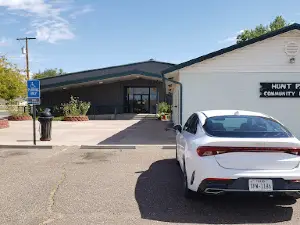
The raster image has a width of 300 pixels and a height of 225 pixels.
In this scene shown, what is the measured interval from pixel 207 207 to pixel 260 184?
3.12 ft

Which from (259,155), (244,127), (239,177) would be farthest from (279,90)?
(239,177)

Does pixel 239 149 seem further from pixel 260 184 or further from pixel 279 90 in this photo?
pixel 279 90

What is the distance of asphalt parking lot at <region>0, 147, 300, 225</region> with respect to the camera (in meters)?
4.64

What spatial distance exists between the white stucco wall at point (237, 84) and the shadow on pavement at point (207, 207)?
25.3 ft

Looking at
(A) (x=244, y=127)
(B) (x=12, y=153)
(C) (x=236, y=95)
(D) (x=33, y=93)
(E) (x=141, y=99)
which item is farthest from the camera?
(E) (x=141, y=99)

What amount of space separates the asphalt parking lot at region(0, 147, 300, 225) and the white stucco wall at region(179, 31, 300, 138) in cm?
569

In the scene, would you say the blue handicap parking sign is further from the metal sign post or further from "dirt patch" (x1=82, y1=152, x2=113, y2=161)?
"dirt patch" (x1=82, y1=152, x2=113, y2=161)

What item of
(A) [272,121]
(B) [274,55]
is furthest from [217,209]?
(B) [274,55]

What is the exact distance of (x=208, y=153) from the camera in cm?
480

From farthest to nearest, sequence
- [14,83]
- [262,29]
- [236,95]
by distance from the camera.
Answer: [262,29] → [14,83] → [236,95]

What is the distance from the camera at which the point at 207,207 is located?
201 inches

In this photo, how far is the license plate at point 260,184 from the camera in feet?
15.1

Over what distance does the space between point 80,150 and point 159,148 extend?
A: 8.96 feet

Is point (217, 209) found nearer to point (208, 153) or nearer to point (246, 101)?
point (208, 153)
